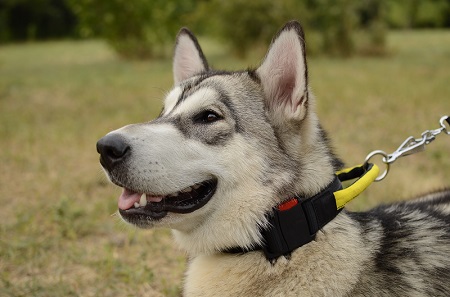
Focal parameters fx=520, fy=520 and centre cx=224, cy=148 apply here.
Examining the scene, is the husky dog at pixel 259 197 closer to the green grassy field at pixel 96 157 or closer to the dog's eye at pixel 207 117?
the dog's eye at pixel 207 117

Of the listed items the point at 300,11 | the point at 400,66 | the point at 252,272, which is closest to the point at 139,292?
the point at 252,272

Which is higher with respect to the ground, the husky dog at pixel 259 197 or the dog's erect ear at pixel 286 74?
the dog's erect ear at pixel 286 74

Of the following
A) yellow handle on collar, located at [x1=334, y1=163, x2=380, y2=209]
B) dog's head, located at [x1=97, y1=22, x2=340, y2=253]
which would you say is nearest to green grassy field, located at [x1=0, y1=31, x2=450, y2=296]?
dog's head, located at [x1=97, y1=22, x2=340, y2=253]

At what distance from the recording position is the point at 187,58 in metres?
3.54

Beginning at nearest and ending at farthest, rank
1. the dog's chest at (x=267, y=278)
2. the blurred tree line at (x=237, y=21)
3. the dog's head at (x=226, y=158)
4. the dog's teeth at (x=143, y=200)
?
the dog's chest at (x=267, y=278) < the dog's head at (x=226, y=158) < the dog's teeth at (x=143, y=200) < the blurred tree line at (x=237, y=21)

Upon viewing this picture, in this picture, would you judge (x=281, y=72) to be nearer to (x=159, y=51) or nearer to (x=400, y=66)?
(x=400, y=66)

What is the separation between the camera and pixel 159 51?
21.7 metres

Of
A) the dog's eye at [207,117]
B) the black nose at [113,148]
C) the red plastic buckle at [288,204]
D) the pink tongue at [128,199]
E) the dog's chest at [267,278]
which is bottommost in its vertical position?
the dog's chest at [267,278]

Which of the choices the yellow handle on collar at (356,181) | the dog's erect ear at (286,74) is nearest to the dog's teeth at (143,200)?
the dog's erect ear at (286,74)

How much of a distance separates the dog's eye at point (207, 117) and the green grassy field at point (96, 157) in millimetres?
915

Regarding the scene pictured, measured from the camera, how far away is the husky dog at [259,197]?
8.34ft

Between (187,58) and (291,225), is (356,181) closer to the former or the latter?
(291,225)

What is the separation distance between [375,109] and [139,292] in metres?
7.62

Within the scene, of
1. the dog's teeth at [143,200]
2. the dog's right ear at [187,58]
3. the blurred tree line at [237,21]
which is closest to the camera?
the dog's teeth at [143,200]
